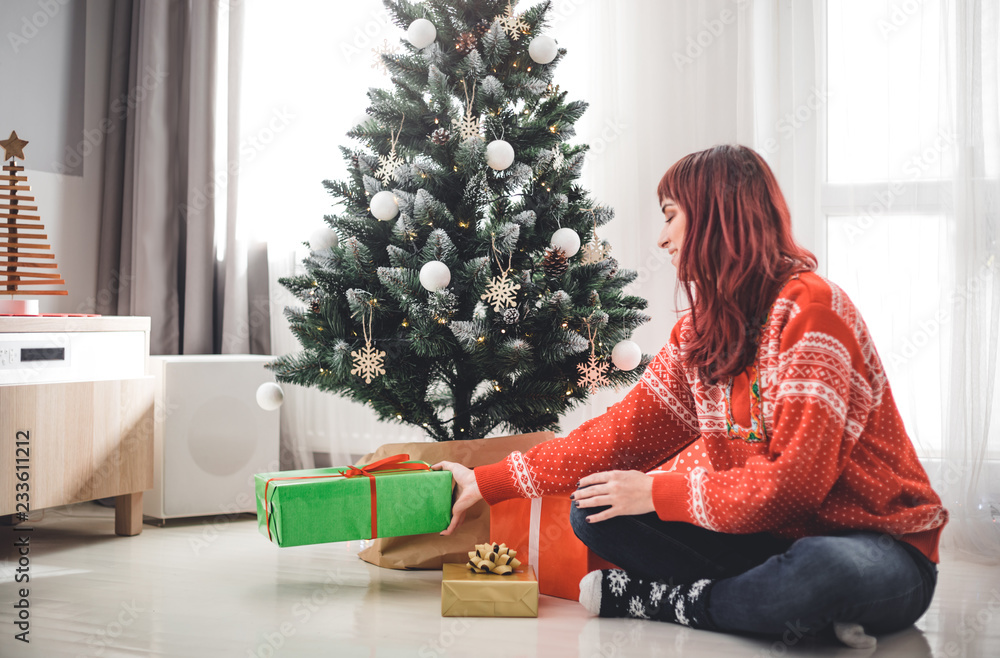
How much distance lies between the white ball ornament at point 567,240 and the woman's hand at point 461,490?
1.65 ft

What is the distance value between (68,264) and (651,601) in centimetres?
216

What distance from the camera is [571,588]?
4.81 feet

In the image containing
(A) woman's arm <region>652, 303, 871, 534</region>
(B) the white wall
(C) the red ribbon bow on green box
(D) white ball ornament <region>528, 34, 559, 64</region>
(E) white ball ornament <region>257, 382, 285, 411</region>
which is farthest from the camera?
(B) the white wall

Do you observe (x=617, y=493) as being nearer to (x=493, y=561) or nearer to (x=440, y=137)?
(x=493, y=561)

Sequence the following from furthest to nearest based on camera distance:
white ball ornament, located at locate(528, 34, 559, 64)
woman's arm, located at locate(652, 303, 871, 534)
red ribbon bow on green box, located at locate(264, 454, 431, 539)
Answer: white ball ornament, located at locate(528, 34, 559, 64) < red ribbon bow on green box, located at locate(264, 454, 431, 539) < woman's arm, located at locate(652, 303, 871, 534)

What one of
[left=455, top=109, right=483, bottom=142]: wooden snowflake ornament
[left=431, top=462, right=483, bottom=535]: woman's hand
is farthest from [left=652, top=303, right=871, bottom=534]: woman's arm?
[left=455, top=109, right=483, bottom=142]: wooden snowflake ornament

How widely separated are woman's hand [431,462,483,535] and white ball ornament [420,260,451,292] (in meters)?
0.36

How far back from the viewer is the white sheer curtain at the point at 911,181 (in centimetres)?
186

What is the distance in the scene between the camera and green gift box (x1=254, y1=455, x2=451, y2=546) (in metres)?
1.40

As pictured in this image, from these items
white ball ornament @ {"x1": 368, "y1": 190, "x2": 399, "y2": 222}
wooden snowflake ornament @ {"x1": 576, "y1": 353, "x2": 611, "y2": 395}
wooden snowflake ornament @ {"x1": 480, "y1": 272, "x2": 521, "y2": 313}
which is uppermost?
white ball ornament @ {"x1": 368, "y1": 190, "x2": 399, "y2": 222}

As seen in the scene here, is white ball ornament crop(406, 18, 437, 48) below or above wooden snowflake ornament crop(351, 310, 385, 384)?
above

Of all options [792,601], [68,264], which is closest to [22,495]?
[68,264]

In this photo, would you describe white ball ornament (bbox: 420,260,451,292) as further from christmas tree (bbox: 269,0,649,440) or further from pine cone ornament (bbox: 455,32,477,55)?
pine cone ornament (bbox: 455,32,477,55)

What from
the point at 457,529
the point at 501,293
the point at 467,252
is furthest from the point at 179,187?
the point at 457,529
